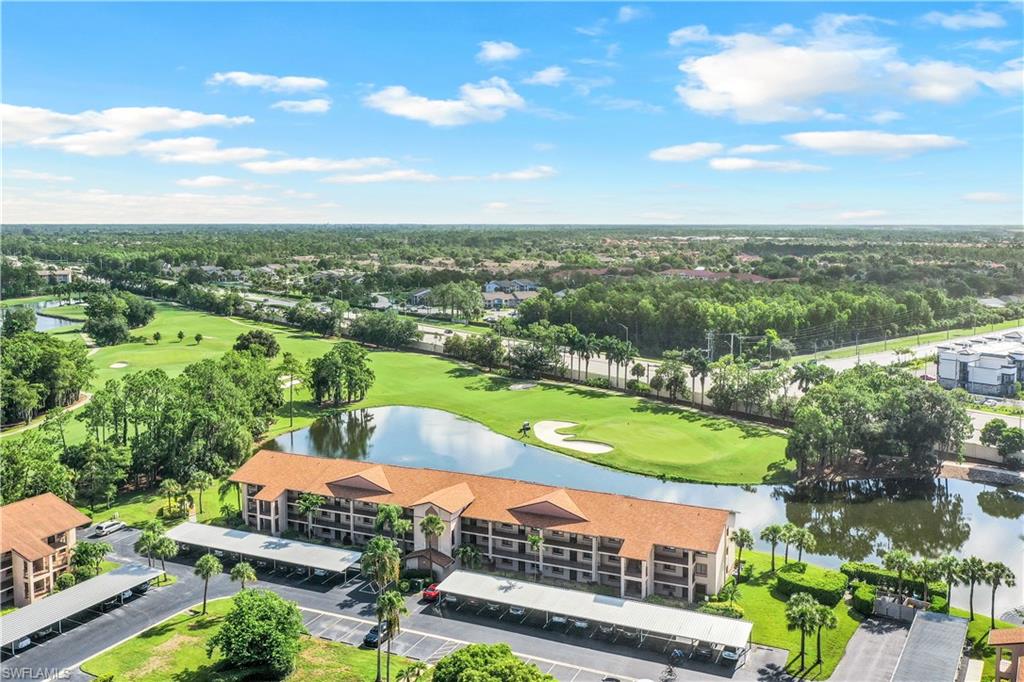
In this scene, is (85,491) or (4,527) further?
(85,491)

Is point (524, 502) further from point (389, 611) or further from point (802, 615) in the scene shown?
point (802, 615)

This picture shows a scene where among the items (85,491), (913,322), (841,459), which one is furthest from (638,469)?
(913,322)

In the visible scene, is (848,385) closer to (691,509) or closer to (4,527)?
(691,509)

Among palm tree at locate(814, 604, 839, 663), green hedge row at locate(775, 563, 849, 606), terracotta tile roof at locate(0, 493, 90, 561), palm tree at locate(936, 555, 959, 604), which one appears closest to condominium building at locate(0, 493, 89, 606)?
terracotta tile roof at locate(0, 493, 90, 561)

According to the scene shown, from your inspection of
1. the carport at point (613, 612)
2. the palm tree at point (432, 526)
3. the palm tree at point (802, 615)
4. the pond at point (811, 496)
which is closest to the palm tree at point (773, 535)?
the pond at point (811, 496)

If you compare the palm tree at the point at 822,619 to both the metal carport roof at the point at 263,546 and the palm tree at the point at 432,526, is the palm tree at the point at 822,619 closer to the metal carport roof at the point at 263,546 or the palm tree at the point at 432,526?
the palm tree at the point at 432,526

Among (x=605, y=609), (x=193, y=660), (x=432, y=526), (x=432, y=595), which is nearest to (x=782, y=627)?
(x=605, y=609)

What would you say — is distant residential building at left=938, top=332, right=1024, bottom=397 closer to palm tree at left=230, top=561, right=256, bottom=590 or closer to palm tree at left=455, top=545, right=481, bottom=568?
palm tree at left=455, top=545, right=481, bottom=568
